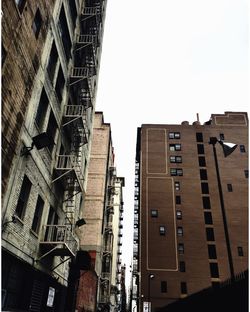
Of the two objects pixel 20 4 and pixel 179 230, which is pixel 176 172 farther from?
pixel 20 4

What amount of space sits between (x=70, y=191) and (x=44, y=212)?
3.88 meters

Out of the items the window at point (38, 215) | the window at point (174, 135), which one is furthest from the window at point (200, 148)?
the window at point (38, 215)

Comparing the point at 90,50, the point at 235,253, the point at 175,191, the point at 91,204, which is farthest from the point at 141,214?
the point at 90,50

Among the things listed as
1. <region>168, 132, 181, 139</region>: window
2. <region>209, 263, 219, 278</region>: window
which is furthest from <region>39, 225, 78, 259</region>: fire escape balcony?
<region>168, 132, 181, 139</region>: window

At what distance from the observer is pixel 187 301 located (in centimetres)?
1877

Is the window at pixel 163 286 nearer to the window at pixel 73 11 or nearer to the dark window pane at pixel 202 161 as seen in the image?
the dark window pane at pixel 202 161

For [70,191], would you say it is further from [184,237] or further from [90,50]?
[184,237]

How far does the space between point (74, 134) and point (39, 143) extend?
23.0 ft

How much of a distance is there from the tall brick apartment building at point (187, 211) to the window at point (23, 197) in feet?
125

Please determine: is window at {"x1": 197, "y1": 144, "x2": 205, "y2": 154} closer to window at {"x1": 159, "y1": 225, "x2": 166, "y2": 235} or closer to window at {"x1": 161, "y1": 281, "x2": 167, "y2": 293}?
window at {"x1": 159, "y1": 225, "x2": 166, "y2": 235}

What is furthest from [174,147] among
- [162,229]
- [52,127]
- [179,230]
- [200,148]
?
[52,127]

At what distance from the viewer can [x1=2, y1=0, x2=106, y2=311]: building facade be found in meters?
10.0

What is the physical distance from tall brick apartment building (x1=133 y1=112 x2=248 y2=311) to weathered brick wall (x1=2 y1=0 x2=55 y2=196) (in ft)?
134

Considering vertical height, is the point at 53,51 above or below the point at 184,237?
below
